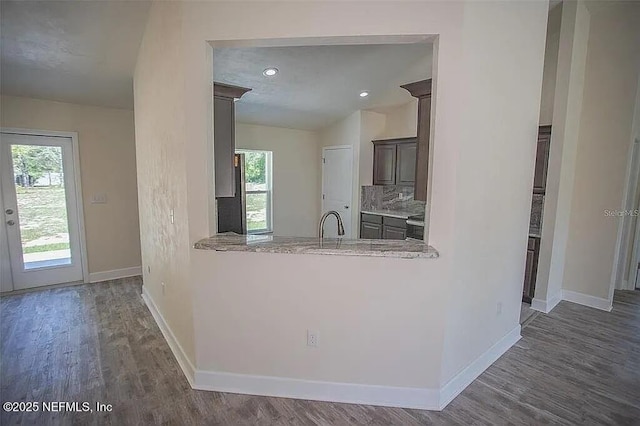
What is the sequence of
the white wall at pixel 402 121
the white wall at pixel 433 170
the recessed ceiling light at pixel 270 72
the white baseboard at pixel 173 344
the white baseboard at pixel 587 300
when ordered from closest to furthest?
the white wall at pixel 433 170
the white baseboard at pixel 173 344
the white baseboard at pixel 587 300
the recessed ceiling light at pixel 270 72
the white wall at pixel 402 121

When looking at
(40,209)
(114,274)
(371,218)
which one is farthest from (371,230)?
(40,209)

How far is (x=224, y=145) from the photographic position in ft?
8.32

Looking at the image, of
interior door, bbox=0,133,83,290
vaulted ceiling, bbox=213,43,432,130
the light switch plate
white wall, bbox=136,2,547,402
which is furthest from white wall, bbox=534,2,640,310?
interior door, bbox=0,133,83,290

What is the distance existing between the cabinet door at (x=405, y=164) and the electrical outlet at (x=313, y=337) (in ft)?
11.1

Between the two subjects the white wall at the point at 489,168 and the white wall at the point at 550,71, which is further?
the white wall at the point at 550,71

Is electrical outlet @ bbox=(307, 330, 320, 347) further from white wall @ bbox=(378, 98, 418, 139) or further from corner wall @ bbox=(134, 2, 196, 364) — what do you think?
white wall @ bbox=(378, 98, 418, 139)

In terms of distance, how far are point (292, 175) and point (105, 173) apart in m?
2.92

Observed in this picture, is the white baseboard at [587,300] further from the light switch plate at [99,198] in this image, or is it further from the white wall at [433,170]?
the light switch plate at [99,198]

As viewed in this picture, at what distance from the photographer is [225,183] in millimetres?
2566

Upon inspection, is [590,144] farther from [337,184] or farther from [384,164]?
[337,184]

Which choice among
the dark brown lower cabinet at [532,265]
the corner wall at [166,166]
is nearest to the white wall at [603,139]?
the dark brown lower cabinet at [532,265]

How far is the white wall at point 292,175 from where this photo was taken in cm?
564

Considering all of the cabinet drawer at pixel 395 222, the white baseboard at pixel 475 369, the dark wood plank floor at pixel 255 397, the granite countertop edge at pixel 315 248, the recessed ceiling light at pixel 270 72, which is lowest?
the dark wood plank floor at pixel 255 397

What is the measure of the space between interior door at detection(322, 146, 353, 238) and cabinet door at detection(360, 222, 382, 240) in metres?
0.26
